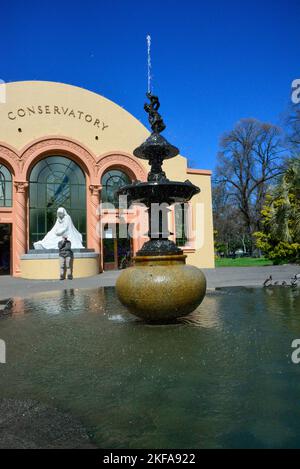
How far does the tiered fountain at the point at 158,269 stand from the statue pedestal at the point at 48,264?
11.5m

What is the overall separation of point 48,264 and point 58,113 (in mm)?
9566

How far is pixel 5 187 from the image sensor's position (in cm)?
1969

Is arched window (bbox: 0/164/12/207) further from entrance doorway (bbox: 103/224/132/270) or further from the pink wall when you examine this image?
entrance doorway (bbox: 103/224/132/270)

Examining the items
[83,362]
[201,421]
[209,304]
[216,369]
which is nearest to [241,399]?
[201,421]

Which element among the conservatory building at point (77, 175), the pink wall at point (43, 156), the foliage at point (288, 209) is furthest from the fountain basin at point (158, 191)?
the pink wall at point (43, 156)

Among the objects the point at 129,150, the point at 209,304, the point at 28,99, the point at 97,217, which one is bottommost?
the point at 209,304

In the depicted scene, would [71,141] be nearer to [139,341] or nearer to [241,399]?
[139,341]

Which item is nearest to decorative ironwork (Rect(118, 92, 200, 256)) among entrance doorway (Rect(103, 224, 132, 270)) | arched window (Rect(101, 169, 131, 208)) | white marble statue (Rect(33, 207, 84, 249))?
white marble statue (Rect(33, 207, 84, 249))

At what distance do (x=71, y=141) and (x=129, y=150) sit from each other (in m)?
3.67

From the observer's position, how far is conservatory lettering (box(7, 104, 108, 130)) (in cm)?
1991

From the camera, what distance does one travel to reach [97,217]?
69.4 ft

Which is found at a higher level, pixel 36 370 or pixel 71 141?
pixel 71 141

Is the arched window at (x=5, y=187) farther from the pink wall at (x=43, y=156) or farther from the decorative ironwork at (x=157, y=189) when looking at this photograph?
→ the decorative ironwork at (x=157, y=189)

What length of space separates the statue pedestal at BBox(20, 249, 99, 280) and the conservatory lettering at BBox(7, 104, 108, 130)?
8386 millimetres
